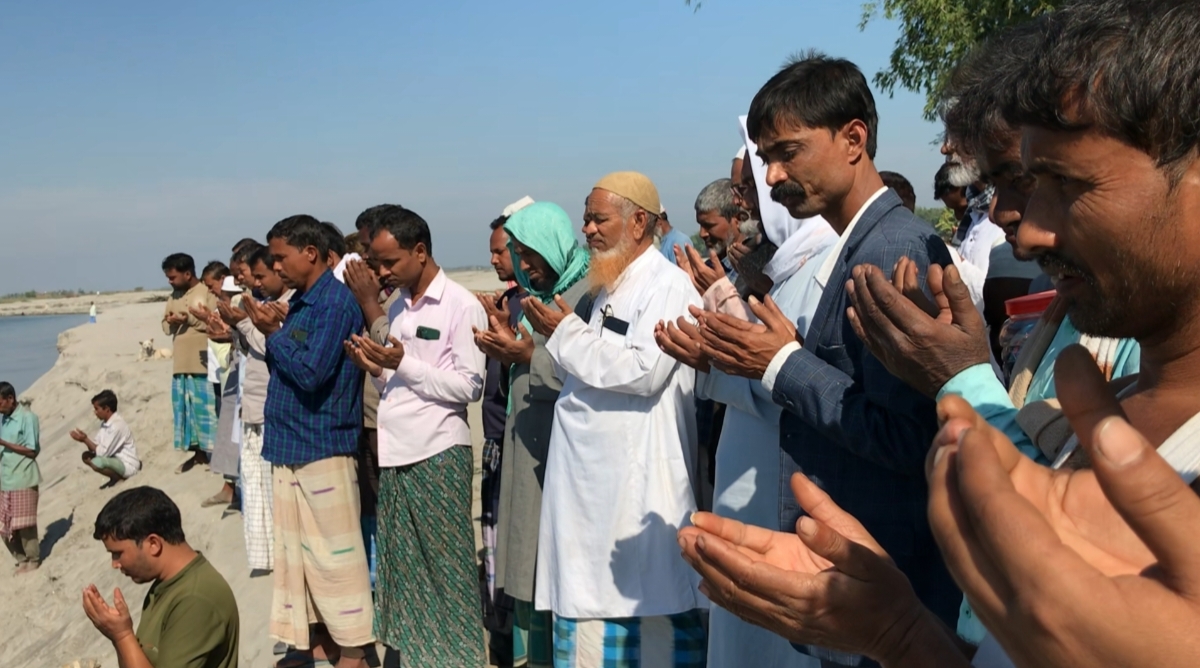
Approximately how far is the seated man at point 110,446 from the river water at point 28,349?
38.3ft

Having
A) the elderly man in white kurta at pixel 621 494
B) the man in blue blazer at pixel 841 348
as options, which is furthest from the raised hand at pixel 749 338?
the elderly man in white kurta at pixel 621 494

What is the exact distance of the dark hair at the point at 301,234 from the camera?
534 cm

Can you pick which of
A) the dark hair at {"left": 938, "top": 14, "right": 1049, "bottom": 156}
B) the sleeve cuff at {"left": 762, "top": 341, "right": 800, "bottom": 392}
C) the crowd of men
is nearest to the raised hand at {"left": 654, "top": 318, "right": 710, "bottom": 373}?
the crowd of men

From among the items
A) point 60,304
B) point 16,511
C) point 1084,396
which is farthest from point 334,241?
point 60,304

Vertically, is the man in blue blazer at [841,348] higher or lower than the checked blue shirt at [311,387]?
higher

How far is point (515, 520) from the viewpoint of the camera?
4.41 m

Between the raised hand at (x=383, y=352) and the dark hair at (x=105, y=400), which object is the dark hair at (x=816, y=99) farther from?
the dark hair at (x=105, y=400)

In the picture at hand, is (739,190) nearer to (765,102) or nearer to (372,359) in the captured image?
(765,102)

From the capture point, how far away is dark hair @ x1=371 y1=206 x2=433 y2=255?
5.09m

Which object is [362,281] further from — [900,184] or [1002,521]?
[1002,521]

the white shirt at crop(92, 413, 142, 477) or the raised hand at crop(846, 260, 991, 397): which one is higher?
the raised hand at crop(846, 260, 991, 397)

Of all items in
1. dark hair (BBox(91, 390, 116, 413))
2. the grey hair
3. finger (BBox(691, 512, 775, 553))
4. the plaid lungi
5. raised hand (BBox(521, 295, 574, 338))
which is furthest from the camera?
dark hair (BBox(91, 390, 116, 413))

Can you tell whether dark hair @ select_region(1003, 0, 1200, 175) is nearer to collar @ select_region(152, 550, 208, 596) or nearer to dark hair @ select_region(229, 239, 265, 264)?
collar @ select_region(152, 550, 208, 596)

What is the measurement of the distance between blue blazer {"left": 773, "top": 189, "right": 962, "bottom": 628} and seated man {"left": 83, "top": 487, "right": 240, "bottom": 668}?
2.63 m
